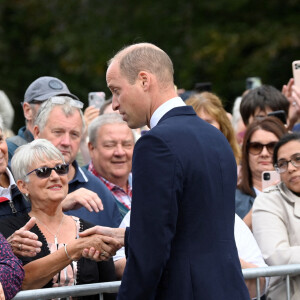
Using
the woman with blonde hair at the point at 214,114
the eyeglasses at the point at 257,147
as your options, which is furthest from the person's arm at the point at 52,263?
the woman with blonde hair at the point at 214,114

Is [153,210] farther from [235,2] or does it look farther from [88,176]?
[235,2]

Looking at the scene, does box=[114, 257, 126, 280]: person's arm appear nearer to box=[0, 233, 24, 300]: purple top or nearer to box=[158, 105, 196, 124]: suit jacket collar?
box=[0, 233, 24, 300]: purple top

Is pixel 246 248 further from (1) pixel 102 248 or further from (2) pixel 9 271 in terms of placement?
(2) pixel 9 271

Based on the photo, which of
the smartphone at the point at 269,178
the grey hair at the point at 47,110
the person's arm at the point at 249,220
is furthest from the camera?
the smartphone at the point at 269,178

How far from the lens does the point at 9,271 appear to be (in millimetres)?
4168

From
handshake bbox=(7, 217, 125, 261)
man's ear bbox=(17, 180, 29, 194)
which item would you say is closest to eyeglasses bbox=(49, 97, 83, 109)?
man's ear bbox=(17, 180, 29, 194)

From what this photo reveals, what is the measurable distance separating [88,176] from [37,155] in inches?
39.6

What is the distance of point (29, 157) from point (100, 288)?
935mm

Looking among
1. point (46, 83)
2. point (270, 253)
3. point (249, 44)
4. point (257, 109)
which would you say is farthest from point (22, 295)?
point (249, 44)

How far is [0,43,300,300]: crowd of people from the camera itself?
3.60 metres

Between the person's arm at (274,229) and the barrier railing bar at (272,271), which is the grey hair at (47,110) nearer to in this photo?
the person's arm at (274,229)

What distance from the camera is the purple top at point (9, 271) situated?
4125 mm

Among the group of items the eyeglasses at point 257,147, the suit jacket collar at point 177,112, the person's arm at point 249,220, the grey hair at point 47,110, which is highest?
the grey hair at point 47,110

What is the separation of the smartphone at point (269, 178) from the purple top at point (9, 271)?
2.33 metres
